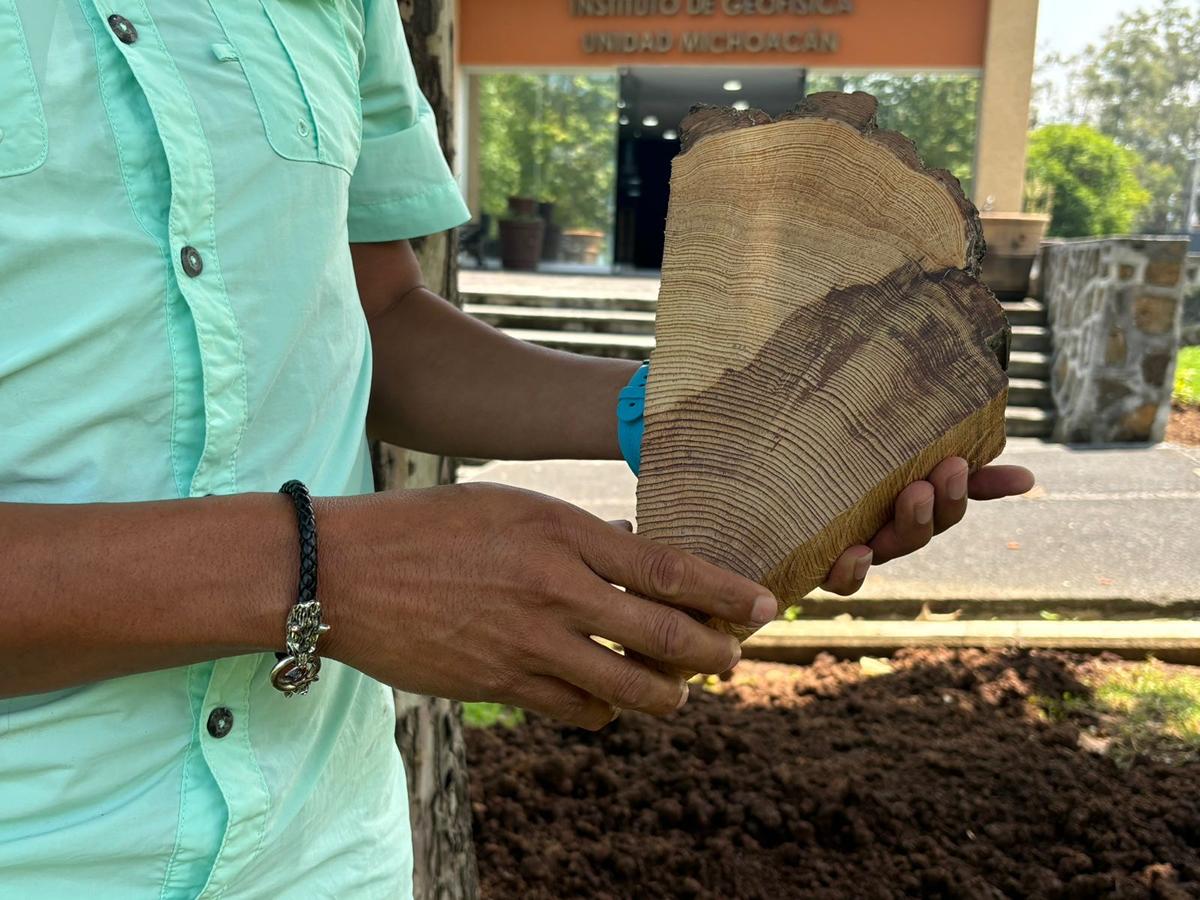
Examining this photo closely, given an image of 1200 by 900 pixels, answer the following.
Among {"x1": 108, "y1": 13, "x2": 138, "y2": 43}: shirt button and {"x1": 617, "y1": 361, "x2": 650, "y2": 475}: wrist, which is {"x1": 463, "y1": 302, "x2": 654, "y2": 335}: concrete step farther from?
{"x1": 108, "y1": 13, "x2": 138, "y2": 43}: shirt button

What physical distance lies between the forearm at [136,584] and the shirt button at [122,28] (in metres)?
0.37

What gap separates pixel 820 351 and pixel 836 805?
1947mm

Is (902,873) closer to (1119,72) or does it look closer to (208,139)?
(208,139)

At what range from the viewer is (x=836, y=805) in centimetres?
260

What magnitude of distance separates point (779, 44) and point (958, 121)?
7.77 ft

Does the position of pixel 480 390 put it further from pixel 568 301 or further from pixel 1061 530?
pixel 568 301

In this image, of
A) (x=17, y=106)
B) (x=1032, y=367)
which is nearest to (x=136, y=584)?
(x=17, y=106)

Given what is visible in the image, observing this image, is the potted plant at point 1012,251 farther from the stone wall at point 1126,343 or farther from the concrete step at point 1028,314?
the stone wall at point 1126,343

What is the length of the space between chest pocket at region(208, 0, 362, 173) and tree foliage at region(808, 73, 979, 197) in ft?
41.7

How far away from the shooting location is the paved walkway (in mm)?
4133

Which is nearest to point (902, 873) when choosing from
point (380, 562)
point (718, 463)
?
point (718, 463)

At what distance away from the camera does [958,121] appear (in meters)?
13.4

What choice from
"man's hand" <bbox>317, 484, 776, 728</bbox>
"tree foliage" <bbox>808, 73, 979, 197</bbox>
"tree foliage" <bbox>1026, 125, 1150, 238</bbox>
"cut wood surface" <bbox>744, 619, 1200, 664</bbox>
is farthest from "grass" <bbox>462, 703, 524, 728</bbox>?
"tree foliage" <bbox>1026, 125, 1150, 238</bbox>

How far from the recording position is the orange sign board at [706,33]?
13.4 meters
